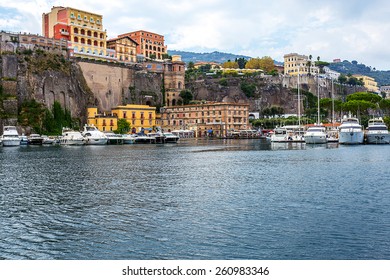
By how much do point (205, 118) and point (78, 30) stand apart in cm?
2974

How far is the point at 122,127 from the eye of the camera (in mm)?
82125

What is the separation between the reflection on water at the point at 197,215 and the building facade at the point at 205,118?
63.4m

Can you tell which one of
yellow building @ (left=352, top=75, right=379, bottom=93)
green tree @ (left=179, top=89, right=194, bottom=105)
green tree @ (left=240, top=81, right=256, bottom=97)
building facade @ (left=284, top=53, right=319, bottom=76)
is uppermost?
building facade @ (left=284, top=53, right=319, bottom=76)

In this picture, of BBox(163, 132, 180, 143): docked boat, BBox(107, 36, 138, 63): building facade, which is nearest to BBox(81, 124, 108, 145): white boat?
BBox(163, 132, 180, 143): docked boat

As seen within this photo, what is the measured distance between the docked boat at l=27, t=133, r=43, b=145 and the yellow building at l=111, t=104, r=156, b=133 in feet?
60.0

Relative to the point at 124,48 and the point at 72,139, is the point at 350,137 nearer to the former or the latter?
the point at 72,139

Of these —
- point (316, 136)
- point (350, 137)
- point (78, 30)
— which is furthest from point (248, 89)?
point (350, 137)

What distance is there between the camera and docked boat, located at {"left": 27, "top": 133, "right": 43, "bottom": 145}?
67.4 m

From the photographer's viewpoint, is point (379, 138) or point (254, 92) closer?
point (379, 138)

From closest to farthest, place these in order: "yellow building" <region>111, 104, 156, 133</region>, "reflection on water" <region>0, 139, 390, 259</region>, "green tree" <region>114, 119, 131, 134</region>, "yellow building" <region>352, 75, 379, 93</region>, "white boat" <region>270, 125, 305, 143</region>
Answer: "reflection on water" <region>0, 139, 390, 259</region>
"white boat" <region>270, 125, 305, 143</region>
"green tree" <region>114, 119, 131, 134</region>
"yellow building" <region>111, 104, 156, 133</region>
"yellow building" <region>352, 75, 379, 93</region>

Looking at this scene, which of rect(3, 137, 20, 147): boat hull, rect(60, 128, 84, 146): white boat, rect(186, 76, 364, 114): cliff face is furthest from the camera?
rect(186, 76, 364, 114): cliff face

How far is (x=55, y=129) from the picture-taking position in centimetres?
7488

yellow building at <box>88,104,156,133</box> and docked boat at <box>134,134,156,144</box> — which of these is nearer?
docked boat at <box>134,134,156,144</box>

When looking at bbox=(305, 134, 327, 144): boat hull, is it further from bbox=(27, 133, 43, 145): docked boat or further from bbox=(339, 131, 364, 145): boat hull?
bbox=(27, 133, 43, 145): docked boat
